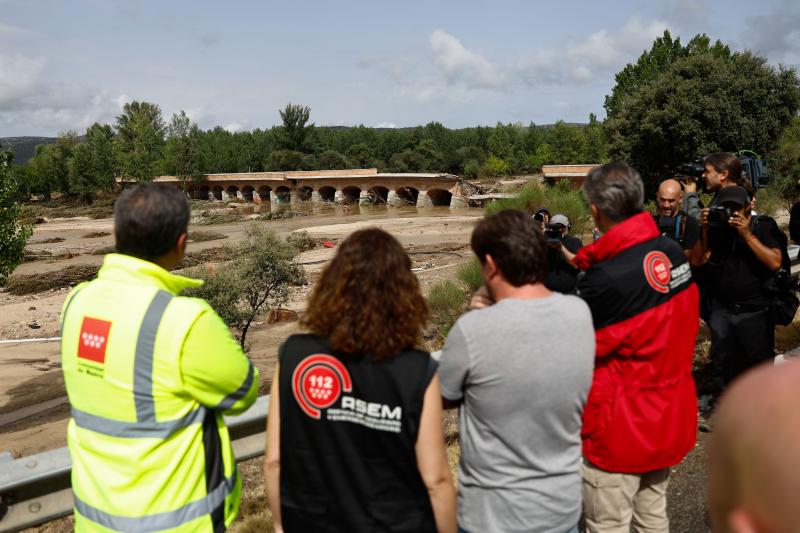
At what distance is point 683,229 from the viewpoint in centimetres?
417

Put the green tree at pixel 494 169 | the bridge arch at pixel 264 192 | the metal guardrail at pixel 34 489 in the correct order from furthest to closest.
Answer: the bridge arch at pixel 264 192, the green tree at pixel 494 169, the metal guardrail at pixel 34 489

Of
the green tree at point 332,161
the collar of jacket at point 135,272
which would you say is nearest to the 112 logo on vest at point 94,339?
the collar of jacket at point 135,272

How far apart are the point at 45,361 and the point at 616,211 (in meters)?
14.3

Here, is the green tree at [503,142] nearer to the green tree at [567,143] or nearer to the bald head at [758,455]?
the green tree at [567,143]

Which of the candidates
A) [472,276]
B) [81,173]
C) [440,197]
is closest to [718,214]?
[472,276]

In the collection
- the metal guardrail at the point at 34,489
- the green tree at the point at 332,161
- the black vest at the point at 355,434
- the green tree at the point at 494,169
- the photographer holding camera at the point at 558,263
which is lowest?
the metal guardrail at the point at 34,489

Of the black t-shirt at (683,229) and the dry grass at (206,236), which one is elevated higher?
the black t-shirt at (683,229)

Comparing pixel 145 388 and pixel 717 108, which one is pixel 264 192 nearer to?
pixel 717 108

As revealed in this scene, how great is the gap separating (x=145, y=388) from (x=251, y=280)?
11750 millimetres

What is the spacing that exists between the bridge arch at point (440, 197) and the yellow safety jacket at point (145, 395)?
5182 centimetres

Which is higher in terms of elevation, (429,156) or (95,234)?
(429,156)

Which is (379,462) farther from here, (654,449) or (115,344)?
(654,449)

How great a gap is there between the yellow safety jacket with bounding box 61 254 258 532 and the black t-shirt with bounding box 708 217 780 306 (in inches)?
127

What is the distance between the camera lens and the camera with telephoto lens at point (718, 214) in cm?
363
